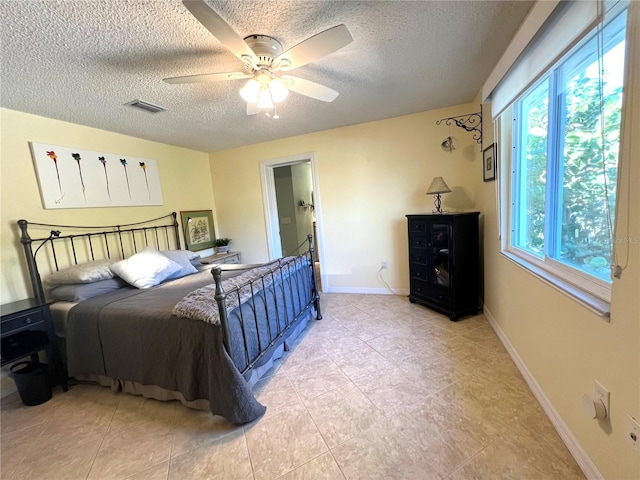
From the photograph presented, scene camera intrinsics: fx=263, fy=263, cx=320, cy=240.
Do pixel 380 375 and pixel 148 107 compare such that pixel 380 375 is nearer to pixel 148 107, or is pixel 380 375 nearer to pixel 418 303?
pixel 418 303

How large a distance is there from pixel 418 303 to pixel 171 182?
11.7 ft

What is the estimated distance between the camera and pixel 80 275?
7.14ft

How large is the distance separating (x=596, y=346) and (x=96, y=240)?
3849 millimetres

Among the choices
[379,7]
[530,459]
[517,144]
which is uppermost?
[379,7]

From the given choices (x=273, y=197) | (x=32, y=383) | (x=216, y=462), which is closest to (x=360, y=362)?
(x=216, y=462)

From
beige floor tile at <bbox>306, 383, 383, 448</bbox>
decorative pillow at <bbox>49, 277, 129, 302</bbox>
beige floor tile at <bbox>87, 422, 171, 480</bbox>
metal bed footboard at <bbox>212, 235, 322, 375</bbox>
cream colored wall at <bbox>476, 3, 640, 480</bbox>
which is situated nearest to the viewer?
cream colored wall at <bbox>476, 3, 640, 480</bbox>

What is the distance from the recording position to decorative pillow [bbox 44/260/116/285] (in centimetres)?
218

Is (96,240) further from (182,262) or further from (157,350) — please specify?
(157,350)

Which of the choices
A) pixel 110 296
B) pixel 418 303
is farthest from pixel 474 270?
pixel 110 296

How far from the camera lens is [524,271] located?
1.76 m

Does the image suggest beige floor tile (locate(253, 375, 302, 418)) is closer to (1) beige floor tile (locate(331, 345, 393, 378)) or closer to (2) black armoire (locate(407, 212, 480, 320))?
(1) beige floor tile (locate(331, 345, 393, 378))

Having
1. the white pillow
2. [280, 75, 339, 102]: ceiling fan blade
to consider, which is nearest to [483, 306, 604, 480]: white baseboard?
[280, 75, 339, 102]: ceiling fan blade

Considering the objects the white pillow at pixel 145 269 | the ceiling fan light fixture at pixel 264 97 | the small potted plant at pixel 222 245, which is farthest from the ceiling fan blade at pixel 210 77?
the small potted plant at pixel 222 245

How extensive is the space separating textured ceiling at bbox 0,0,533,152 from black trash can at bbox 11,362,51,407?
2.00 metres
